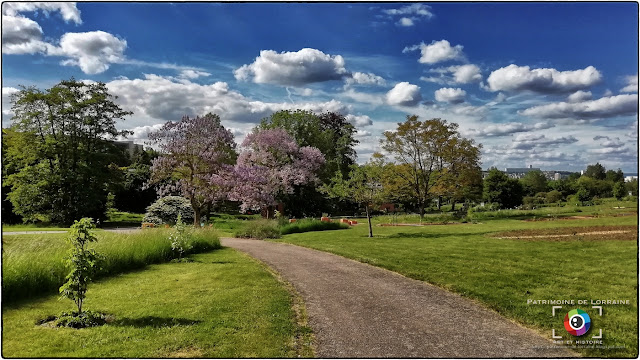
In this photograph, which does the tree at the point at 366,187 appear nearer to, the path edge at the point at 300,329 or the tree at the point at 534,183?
the path edge at the point at 300,329

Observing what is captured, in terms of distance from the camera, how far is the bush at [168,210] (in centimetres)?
2744

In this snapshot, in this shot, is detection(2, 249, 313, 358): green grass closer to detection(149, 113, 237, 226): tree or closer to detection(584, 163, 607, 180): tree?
detection(149, 113, 237, 226): tree

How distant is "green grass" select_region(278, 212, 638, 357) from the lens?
253 inches

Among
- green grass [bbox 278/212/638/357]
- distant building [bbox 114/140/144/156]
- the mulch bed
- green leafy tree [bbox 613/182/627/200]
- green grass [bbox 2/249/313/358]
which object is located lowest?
green grass [bbox 2/249/313/358]

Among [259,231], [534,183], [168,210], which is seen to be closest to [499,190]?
[534,183]

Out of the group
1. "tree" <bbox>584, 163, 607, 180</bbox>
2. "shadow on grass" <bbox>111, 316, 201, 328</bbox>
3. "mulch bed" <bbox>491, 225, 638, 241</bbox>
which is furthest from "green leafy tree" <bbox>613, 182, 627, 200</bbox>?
"shadow on grass" <bbox>111, 316, 201, 328</bbox>

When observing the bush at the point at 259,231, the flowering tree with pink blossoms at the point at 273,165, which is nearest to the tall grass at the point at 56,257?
the bush at the point at 259,231

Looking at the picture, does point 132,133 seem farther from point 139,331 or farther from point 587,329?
point 587,329

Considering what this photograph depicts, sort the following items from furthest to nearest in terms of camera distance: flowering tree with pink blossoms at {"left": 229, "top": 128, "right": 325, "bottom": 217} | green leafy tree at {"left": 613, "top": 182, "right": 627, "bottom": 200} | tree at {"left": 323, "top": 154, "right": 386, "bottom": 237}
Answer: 1. green leafy tree at {"left": 613, "top": 182, "right": 627, "bottom": 200}
2. flowering tree with pink blossoms at {"left": 229, "top": 128, "right": 325, "bottom": 217}
3. tree at {"left": 323, "top": 154, "right": 386, "bottom": 237}

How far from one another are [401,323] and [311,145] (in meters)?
33.4

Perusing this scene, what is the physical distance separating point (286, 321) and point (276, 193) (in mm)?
26861

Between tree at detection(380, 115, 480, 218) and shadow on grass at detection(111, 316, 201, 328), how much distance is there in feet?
92.9

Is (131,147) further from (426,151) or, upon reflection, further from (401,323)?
(401,323)

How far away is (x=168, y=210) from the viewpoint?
27969mm
